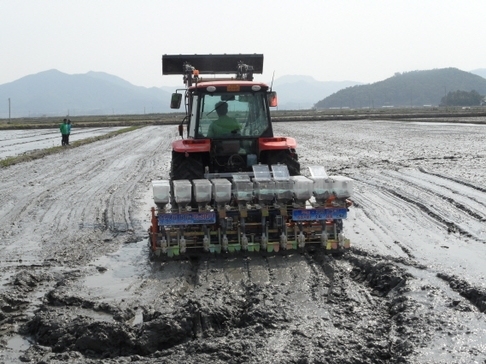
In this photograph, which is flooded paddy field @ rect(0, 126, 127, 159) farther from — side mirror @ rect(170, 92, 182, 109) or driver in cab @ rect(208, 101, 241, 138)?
driver in cab @ rect(208, 101, 241, 138)

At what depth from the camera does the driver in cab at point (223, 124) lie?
29.5ft

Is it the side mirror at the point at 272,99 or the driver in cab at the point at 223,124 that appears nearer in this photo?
the driver in cab at the point at 223,124

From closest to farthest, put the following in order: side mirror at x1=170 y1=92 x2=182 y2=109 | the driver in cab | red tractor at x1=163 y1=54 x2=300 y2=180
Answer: red tractor at x1=163 y1=54 x2=300 y2=180 → the driver in cab → side mirror at x1=170 y1=92 x2=182 y2=109

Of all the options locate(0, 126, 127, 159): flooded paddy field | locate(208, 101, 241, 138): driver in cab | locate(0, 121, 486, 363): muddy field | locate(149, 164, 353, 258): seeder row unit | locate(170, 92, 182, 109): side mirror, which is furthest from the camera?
locate(0, 126, 127, 159): flooded paddy field

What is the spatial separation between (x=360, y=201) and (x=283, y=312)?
6.26 m

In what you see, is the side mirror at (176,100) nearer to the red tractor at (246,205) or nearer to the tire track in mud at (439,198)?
the red tractor at (246,205)

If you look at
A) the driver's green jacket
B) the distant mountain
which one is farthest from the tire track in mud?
the distant mountain

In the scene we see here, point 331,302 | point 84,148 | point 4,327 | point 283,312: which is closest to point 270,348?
point 283,312

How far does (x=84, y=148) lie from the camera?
2767 centimetres

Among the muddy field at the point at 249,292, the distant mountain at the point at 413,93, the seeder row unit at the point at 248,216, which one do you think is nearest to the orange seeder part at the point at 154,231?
the seeder row unit at the point at 248,216

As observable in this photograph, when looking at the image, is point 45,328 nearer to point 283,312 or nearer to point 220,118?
point 283,312

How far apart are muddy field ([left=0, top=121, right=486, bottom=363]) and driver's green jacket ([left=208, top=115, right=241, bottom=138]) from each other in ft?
6.14

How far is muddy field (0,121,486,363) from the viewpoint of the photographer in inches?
181

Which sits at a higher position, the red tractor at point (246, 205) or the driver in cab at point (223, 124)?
the driver in cab at point (223, 124)
